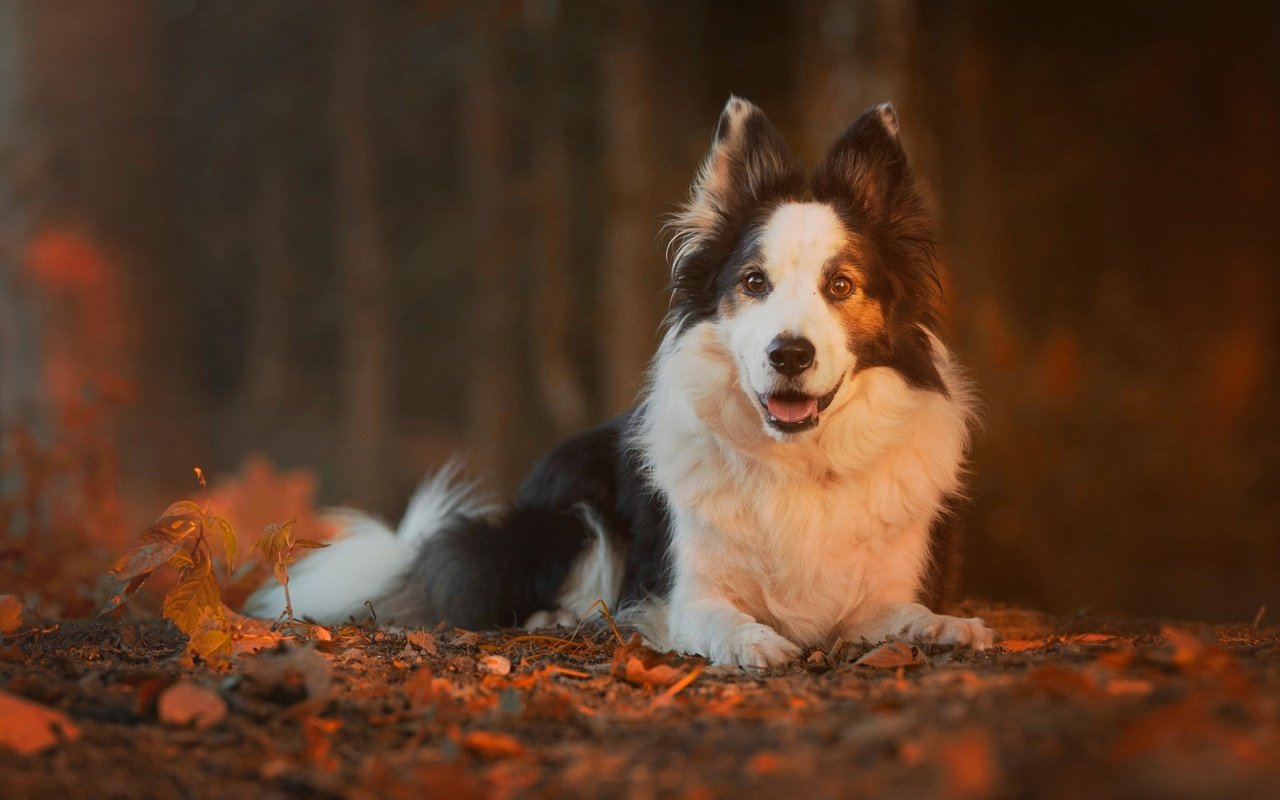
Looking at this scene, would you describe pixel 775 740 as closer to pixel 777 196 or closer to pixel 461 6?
pixel 777 196

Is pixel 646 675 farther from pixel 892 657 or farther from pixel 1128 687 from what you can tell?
pixel 1128 687

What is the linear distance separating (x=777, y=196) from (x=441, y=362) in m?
21.8

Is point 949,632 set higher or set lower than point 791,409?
lower

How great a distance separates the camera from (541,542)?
18.7 ft

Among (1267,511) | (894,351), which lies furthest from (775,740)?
(1267,511)

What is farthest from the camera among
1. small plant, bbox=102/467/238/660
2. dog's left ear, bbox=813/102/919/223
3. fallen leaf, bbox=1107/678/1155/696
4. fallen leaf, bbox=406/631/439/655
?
dog's left ear, bbox=813/102/919/223

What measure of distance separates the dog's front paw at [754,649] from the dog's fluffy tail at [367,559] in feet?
6.25

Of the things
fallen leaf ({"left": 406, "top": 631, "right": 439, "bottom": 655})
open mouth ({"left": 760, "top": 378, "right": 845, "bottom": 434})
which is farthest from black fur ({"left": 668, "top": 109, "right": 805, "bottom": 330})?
fallen leaf ({"left": 406, "top": 631, "right": 439, "bottom": 655})

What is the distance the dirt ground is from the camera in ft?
7.65

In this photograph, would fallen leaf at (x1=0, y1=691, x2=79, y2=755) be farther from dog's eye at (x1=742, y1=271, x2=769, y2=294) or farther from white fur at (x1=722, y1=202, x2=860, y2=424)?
dog's eye at (x1=742, y1=271, x2=769, y2=294)

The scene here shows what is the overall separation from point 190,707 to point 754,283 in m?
2.71

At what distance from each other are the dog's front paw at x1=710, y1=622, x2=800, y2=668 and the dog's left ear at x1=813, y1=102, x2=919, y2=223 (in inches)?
74.0

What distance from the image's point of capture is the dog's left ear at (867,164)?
5152 millimetres

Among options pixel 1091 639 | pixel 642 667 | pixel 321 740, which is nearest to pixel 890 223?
pixel 1091 639
